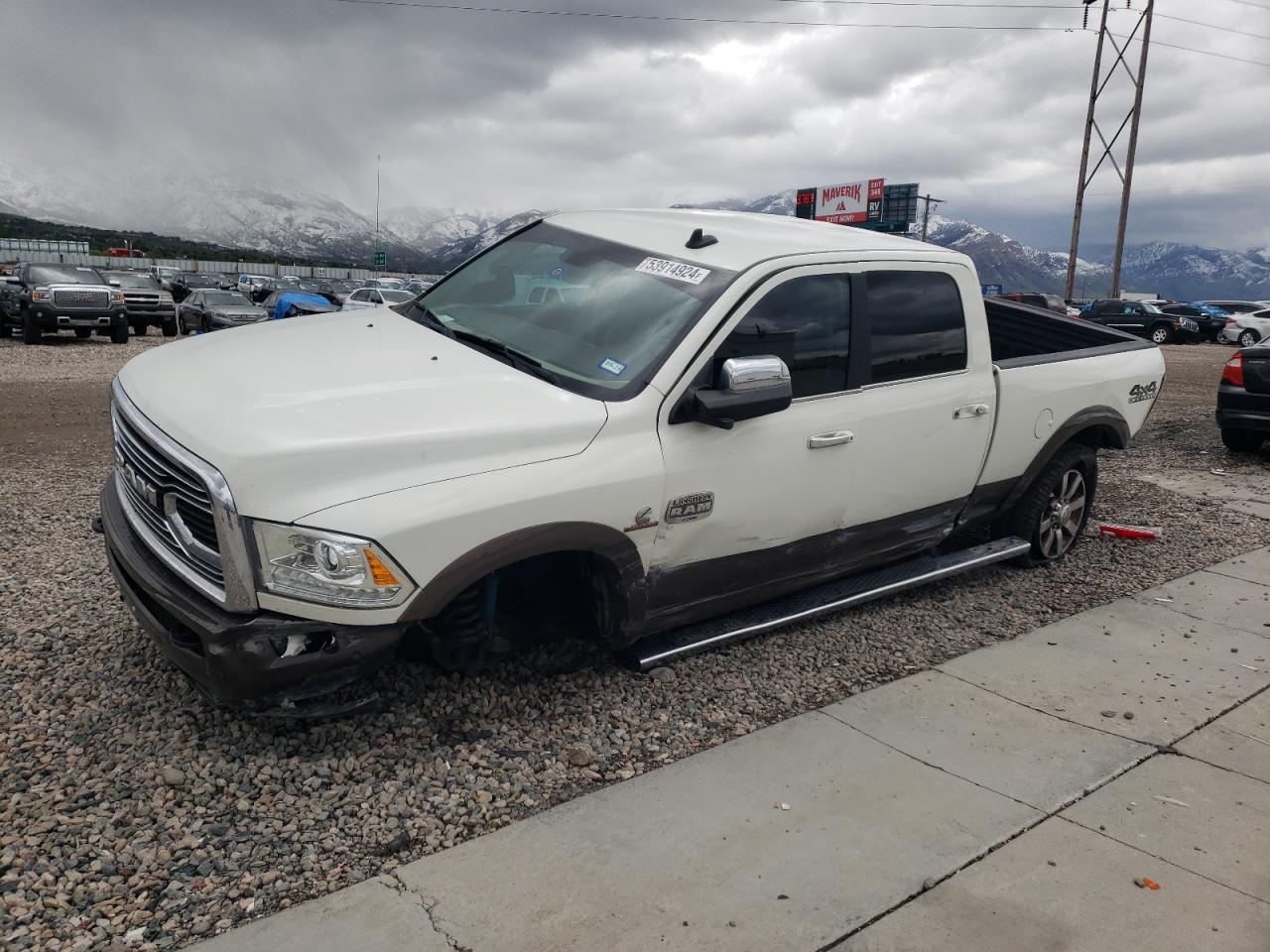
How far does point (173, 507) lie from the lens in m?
3.15

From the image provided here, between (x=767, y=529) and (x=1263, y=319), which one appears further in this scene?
(x=1263, y=319)

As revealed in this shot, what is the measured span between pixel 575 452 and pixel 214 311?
2226cm

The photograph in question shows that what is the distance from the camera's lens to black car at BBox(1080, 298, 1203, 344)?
34625mm

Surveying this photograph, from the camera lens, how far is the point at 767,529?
4020 millimetres

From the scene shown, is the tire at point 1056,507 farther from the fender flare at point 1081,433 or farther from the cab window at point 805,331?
the cab window at point 805,331

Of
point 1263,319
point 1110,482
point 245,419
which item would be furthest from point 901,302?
point 1263,319

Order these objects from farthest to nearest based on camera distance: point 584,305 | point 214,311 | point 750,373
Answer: point 214,311 → point 584,305 → point 750,373

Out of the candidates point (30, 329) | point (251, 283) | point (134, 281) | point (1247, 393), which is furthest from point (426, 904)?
point (251, 283)

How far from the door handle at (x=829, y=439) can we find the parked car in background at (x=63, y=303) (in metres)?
19.8

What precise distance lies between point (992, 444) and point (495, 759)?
315 centimetres

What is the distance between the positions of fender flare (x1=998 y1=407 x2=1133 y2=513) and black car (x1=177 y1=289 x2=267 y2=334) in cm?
2015

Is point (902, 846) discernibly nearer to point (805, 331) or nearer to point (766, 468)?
point (766, 468)

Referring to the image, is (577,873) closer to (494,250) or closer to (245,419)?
(245,419)

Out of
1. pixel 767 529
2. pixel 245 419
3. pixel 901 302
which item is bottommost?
pixel 767 529
